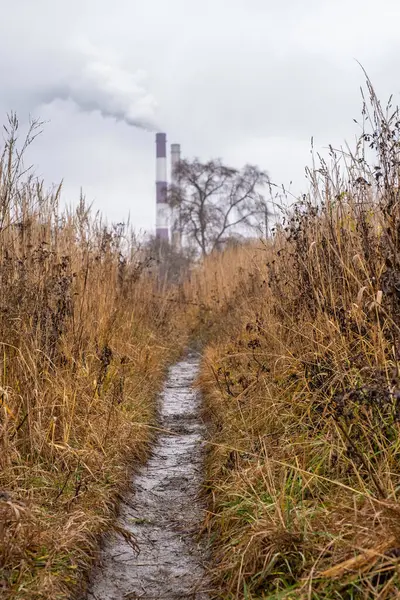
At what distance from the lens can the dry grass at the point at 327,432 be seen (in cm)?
202

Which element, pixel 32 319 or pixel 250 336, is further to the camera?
pixel 250 336

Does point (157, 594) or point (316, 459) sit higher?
point (316, 459)

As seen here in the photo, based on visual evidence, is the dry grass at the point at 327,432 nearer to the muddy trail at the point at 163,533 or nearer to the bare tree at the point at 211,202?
the muddy trail at the point at 163,533

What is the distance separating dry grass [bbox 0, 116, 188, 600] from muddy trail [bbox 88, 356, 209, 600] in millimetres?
110

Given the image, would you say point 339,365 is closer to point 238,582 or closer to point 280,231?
point 238,582

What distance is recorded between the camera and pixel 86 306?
15.9ft

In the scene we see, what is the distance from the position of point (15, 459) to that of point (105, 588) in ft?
2.53

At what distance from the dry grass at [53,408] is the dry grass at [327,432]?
1.86 ft

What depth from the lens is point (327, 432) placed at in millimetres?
2977

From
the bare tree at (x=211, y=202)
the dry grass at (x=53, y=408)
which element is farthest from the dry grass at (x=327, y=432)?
the bare tree at (x=211, y=202)

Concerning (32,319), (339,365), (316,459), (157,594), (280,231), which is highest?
(280,231)

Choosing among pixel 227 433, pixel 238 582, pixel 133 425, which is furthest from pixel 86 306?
pixel 238 582

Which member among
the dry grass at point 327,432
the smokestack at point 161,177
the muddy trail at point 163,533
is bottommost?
the muddy trail at point 163,533

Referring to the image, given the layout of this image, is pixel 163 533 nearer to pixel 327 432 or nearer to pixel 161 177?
pixel 327 432
